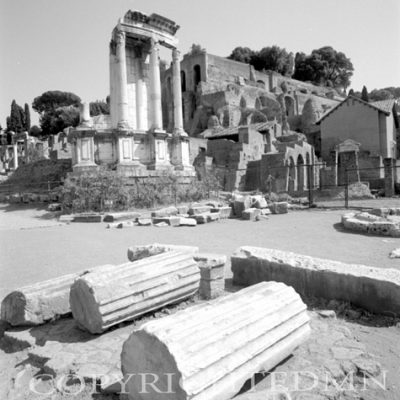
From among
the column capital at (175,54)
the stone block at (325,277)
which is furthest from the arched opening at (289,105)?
the stone block at (325,277)

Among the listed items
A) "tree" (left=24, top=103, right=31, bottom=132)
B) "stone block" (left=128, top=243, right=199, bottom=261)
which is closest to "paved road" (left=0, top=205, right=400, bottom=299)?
"stone block" (left=128, top=243, right=199, bottom=261)

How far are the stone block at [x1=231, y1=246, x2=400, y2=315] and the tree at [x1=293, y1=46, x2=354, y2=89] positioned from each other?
279ft

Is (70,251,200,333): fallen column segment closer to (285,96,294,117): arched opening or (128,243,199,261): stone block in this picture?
(128,243,199,261): stone block

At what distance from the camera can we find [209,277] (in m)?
3.84

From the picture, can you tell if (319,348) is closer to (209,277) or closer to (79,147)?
(209,277)

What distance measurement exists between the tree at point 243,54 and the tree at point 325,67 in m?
12.8

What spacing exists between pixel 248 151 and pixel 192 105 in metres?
25.5

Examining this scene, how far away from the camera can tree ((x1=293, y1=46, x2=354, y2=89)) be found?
259ft

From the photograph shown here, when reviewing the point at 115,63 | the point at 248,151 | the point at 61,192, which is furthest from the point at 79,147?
the point at 248,151

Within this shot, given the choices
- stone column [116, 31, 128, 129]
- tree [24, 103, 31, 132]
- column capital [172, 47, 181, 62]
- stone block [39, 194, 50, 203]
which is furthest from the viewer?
tree [24, 103, 31, 132]

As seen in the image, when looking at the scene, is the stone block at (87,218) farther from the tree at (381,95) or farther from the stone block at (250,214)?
the tree at (381,95)

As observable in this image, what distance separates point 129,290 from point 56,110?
64.7 meters

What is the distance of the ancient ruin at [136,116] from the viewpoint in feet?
45.9

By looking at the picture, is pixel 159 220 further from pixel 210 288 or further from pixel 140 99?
pixel 140 99
